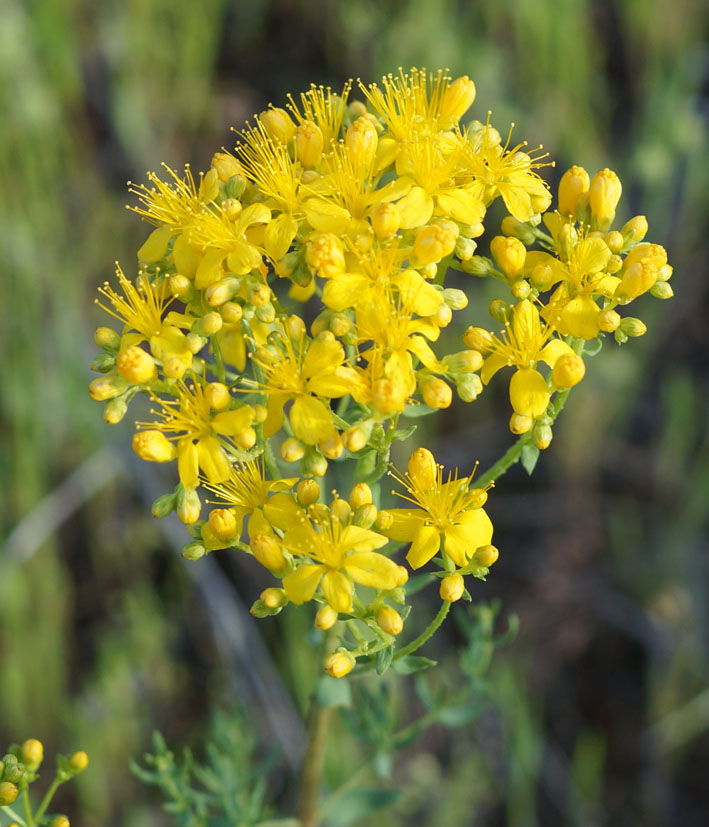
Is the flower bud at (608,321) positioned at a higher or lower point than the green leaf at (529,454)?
higher

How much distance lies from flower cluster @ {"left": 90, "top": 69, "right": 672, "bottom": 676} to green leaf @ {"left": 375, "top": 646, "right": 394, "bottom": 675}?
2 cm

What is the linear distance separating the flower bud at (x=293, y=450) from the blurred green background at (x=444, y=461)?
70.5 inches

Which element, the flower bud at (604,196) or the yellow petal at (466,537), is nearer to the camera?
the yellow petal at (466,537)

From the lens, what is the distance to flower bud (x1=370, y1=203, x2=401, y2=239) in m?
1.99

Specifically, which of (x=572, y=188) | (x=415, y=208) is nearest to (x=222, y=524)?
(x=415, y=208)

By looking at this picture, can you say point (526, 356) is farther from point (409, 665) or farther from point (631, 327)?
point (409, 665)

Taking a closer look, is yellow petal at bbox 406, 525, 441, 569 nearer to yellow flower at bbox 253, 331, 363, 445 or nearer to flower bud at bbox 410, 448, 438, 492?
flower bud at bbox 410, 448, 438, 492

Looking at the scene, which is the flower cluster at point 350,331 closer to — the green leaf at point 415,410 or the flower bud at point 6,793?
the green leaf at point 415,410

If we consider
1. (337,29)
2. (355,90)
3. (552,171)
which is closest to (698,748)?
(552,171)

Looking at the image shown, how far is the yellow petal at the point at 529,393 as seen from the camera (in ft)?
6.87

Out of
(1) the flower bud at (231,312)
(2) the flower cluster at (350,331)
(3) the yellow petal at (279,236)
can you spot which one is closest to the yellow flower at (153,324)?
(2) the flower cluster at (350,331)

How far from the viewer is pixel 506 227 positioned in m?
2.31

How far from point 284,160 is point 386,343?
1.96 ft

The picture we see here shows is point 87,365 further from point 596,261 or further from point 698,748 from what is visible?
point 698,748
